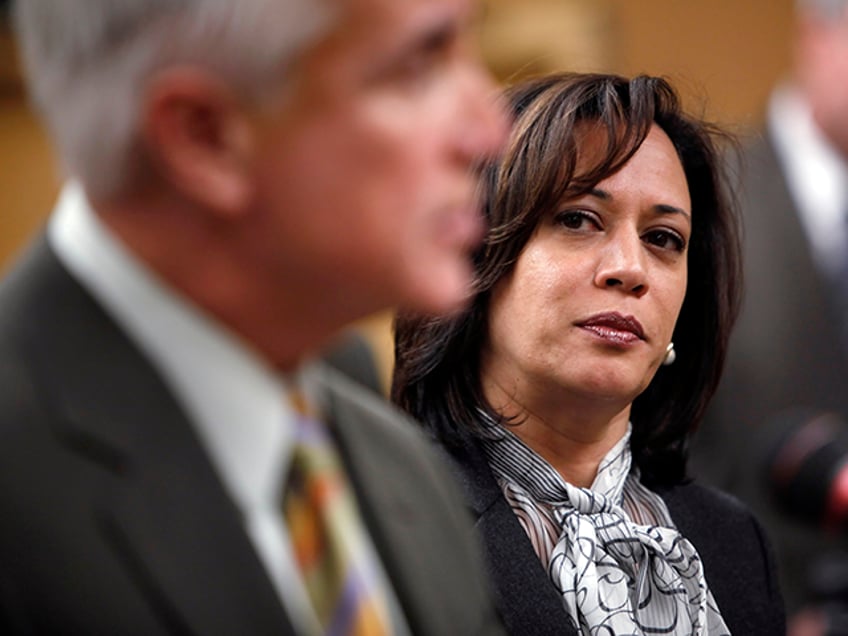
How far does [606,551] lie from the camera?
70.0 inches

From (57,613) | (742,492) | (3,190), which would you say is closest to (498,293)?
(57,613)

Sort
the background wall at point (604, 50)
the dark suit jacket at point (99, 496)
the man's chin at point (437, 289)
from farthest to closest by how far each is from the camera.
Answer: the background wall at point (604, 50), the man's chin at point (437, 289), the dark suit jacket at point (99, 496)

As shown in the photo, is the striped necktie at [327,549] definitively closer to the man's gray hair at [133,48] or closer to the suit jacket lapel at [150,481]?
the suit jacket lapel at [150,481]

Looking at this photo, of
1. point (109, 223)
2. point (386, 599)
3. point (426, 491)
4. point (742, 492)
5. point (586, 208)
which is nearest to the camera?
point (109, 223)

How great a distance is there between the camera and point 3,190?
6.14m

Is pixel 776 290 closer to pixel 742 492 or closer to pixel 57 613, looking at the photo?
pixel 742 492

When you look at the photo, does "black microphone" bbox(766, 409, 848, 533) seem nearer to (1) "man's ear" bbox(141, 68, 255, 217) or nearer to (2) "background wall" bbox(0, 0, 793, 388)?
(1) "man's ear" bbox(141, 68, 255, 217)

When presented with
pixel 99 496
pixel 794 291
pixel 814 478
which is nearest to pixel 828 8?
pixel 794 291

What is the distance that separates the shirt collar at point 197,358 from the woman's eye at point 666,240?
674 mm

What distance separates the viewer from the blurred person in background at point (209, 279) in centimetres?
121

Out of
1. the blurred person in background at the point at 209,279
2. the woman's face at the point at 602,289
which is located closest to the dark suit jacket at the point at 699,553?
the woman's face at the point at 602,289

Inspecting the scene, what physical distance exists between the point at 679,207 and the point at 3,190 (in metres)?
4.76

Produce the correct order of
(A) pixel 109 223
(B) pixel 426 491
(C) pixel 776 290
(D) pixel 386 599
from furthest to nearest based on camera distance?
(C) pixel 776 290
(B) pixel 426 491
(D) pixel 386 599
(A) pixel 109 223

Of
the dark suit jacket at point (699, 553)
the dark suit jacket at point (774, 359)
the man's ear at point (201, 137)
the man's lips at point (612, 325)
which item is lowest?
the dark suit jacket at point (774, 359)
